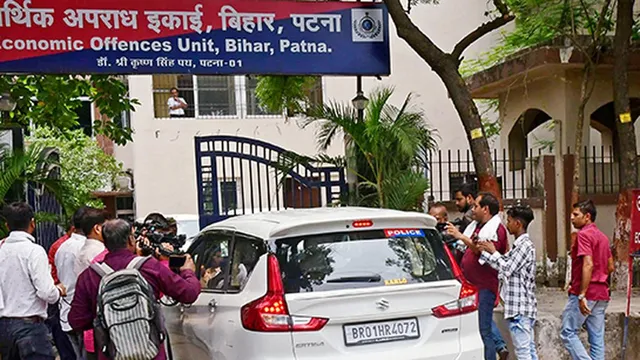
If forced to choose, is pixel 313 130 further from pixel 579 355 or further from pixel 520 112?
pixel 579 355

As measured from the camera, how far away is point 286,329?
4625 millimetres

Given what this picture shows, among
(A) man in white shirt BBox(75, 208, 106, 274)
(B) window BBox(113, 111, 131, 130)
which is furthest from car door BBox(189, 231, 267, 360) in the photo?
(B) window BBox(113, 111, 131, 130)

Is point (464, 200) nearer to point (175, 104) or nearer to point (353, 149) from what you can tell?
point (353, 149)

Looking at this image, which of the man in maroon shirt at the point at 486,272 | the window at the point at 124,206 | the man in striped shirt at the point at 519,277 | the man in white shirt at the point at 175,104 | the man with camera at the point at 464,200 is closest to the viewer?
the man in striped shirt at the point at 519,277

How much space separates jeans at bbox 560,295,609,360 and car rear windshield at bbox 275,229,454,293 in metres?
2.23

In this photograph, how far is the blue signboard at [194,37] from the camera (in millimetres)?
8438

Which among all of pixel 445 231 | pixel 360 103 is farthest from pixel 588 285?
pixel 360 103

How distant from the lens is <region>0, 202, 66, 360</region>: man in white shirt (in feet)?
18.2

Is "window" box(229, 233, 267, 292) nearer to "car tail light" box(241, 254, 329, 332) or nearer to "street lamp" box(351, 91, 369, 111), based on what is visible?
"car tail light" box(241, 254, 329, 332)

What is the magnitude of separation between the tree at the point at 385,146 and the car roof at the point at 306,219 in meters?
4.12

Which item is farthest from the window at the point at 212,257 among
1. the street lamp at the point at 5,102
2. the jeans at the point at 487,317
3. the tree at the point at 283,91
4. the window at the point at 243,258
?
the tree at the point at 283,91

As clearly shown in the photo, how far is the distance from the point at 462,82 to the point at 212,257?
4236mm

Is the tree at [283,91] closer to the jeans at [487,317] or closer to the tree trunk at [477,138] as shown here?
the tree trunk at [477,138]

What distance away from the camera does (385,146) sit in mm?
9656
